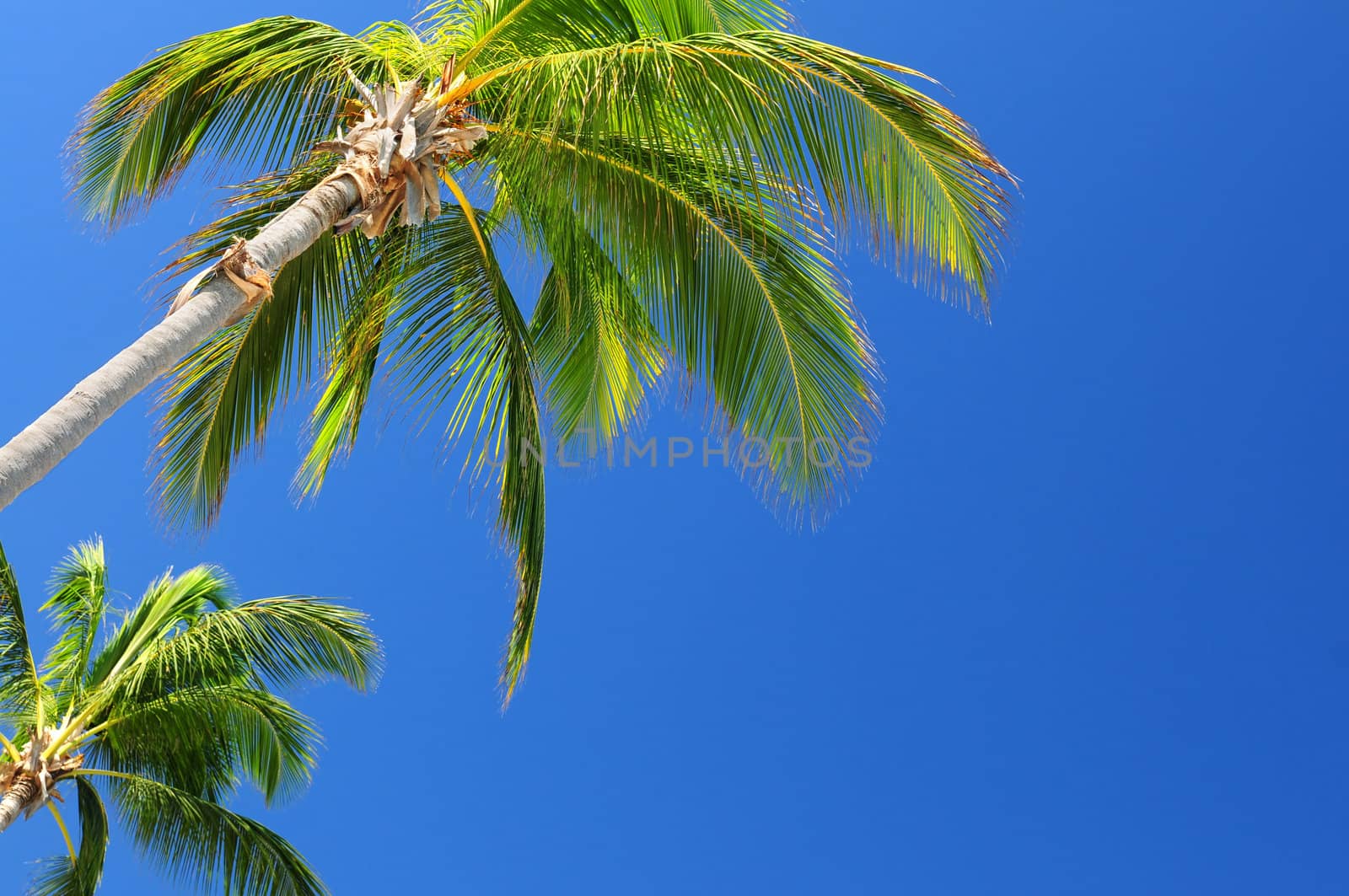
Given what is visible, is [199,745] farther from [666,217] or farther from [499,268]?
[666,217]

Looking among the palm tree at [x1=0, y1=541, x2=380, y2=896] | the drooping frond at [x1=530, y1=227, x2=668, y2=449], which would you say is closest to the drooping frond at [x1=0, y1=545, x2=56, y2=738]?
the palm tree at [x1=0, y1=541, x2=380, y2=896]

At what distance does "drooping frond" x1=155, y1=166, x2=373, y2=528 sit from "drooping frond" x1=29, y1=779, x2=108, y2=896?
368cm

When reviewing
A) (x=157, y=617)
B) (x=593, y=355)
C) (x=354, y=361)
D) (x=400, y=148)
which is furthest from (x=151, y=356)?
(x=157, y=617)

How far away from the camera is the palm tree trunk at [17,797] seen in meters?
8.45

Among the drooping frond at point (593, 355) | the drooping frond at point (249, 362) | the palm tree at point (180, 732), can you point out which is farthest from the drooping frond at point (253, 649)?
the drooping frond at point (593, 355)

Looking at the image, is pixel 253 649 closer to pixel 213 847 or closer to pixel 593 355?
pixel 213 847

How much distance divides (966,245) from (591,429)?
304 centimetres

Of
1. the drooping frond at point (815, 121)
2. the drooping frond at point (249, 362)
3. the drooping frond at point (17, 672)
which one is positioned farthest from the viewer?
the drooping frond at point (17, 672)

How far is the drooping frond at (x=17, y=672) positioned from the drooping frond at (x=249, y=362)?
2.72 metres

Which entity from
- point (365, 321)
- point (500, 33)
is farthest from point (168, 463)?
point (500, 33)

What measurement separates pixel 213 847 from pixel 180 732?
0.92m

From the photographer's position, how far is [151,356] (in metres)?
4.26

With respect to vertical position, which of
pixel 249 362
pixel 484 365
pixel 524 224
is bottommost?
pixel 249 362

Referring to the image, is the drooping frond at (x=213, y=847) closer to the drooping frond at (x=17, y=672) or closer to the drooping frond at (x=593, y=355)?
the drooping frond at (x=17, y=672)
